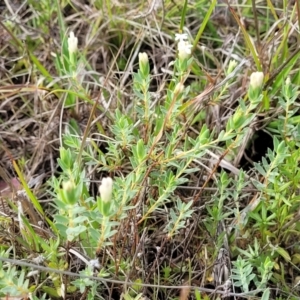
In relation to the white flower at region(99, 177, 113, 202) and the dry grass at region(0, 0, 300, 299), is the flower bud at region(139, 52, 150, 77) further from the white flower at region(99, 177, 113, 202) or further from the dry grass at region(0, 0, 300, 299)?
the white flower at region(99, 177, 113, 202)

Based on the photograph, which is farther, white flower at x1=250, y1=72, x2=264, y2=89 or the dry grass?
the dry grass

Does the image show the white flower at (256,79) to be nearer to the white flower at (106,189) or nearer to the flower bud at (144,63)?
the flower bud at (144,63)

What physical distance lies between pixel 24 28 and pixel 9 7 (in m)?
0.07

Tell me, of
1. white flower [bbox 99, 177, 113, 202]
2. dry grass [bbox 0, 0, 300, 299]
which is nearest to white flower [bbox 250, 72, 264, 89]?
Answer: dry grass [bbox 0, 0, 300, 299]

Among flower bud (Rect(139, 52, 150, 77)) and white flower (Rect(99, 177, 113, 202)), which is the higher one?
flower bud (Rect(139, 52, 150, 77))

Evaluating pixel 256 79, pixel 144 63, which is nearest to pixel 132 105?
pixel 144 63

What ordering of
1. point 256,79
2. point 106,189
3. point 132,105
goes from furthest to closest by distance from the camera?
1. point 132,105
2. point 256,79
3. point 106,189

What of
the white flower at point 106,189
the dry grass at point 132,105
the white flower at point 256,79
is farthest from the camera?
the dry grass at point 132,105

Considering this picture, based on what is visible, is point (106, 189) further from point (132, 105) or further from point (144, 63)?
point (132, 105)

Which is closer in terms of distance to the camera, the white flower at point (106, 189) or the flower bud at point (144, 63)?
the white flower at point (106, 189)

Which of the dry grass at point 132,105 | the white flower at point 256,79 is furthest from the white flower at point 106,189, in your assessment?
the white flower at point 256,79

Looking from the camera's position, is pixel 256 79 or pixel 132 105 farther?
pixel 132 105

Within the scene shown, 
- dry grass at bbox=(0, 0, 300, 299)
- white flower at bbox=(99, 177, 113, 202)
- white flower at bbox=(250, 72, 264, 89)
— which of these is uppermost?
white flower at bbox=(250, 72, 264, 89)

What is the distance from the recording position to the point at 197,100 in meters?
1.20
